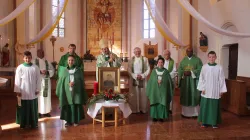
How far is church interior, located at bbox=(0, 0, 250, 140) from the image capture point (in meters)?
5.90

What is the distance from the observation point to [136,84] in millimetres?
8055

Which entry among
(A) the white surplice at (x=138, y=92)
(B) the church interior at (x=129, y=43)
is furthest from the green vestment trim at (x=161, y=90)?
(A) the white surplice at (x=138, y=92)

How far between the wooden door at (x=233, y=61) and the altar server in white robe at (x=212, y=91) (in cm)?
481

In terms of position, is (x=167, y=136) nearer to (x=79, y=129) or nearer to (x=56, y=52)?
(x=79, y=129)

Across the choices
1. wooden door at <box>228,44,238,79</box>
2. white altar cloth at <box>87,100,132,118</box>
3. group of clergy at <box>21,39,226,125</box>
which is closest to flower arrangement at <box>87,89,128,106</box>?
white altar cloth at <box>87,100,132,118</box>

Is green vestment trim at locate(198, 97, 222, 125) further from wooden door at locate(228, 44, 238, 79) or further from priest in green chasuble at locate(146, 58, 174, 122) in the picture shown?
wooden door at locate(228, 44, 238, 79)

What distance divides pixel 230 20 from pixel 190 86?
467 centimetres

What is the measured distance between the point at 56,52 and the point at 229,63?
33.4 ft

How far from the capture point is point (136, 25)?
57.3 ft

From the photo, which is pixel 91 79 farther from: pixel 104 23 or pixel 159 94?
pixel 159 94

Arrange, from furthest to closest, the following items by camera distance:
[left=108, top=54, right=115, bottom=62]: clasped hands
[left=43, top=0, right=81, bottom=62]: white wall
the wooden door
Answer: [left=43, top=0, right=81, bottom=62]: white wall → the wooden door → [left=108, top=54, right=115, bottom=62]: clasped hands

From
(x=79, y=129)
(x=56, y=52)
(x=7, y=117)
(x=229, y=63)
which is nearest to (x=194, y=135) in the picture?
(x=79, y=129)

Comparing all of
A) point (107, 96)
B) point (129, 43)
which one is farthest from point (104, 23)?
point (107, 96)

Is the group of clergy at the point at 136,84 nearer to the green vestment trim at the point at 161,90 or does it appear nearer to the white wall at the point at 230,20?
the green vestment trim at the point at 161,90
